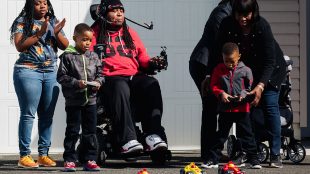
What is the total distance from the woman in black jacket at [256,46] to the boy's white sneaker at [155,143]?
0.84 m

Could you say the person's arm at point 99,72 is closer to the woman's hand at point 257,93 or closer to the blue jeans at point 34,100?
the blue jeans at point 34,100

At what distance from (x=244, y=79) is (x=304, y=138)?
4.72m

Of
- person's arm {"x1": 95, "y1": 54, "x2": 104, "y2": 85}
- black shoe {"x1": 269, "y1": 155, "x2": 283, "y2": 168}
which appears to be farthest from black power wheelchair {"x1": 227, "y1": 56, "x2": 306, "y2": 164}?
person's arm {"x1": 95, "y1": 54, "x2": 104, "y2": 85}

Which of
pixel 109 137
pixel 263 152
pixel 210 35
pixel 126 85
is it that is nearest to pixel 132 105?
pixel 126 85

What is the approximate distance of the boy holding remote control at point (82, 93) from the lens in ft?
29.4

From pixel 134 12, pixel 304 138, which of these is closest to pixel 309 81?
pixel 304 138

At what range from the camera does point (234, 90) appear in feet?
29.5

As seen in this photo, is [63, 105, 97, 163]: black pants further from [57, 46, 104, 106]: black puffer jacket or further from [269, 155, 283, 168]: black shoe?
[269, 155, 283, 168]: black shoe

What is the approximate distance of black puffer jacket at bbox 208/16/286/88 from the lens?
30.1 feet

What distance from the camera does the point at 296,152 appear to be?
10.0 meters

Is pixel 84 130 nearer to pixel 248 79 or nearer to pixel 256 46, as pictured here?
pixel 248 79

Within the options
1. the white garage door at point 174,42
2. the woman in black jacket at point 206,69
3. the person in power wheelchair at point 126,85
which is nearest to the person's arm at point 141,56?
the person in power wheelchair at point 126,85

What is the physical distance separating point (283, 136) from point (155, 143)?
5.02 feet

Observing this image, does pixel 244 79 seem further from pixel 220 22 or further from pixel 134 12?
pixel 134 12
